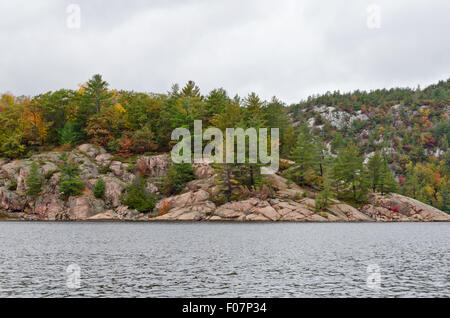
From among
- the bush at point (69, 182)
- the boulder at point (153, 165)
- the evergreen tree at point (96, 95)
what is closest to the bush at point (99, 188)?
the bush at point (69, 182)

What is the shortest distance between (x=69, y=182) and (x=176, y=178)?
26754 millimetres

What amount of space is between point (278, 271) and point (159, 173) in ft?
261

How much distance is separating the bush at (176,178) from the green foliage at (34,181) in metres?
31.9

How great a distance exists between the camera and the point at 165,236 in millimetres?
60625

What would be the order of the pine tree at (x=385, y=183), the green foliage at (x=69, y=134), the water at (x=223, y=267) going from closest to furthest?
the water at (x=223, y=267)
the pine tree at (x=385, y=183)
the green foliage at (x=69, y=134)

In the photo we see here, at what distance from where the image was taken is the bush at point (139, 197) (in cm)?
9725

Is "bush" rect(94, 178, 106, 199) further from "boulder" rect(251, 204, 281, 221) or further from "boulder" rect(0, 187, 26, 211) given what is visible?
"boulder" rect(251, 204, 281, 221)

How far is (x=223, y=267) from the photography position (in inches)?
1385

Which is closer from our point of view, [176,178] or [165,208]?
[165,208]

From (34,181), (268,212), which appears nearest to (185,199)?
(268,212)

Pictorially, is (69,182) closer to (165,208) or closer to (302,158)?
(165,208)

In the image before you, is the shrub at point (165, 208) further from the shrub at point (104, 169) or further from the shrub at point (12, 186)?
the shrub at point (12, 186)

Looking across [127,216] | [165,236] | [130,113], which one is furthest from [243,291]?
[130,113]

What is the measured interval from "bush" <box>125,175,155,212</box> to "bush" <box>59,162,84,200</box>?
12965 millimetres
